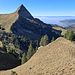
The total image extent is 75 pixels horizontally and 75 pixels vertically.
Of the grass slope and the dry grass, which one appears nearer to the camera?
the dry grass

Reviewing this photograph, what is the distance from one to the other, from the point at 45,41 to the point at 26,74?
5405 cm

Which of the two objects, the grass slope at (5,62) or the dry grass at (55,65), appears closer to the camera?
the dry grass at (55,65)

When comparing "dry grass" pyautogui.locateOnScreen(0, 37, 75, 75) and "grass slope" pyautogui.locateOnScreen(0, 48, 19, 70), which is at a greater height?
"dry grass" pyautogui.locateOnScreen(0, 37, 75, 75)

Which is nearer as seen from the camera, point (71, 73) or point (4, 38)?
point (71, 73)

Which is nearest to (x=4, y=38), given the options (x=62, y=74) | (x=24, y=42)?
(x=24, y=42)

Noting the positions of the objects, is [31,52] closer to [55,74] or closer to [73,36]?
[73,36]

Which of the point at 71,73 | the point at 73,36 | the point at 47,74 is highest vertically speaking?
the point at 73,36

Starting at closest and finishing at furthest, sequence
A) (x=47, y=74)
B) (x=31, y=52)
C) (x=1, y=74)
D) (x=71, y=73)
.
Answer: (x=71, y=73), (x=47, y=74), (x=1, y=74), (x=31, y=52)

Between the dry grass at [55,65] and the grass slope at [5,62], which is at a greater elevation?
the dry grass at [55,65]

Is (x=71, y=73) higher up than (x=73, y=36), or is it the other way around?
(x=73, y=36)

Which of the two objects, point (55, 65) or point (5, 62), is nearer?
point (55, 65)

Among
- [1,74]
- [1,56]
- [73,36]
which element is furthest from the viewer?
[1,56]

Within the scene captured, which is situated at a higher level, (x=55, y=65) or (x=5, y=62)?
(x=55, y=65)

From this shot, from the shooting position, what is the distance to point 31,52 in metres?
78.4
